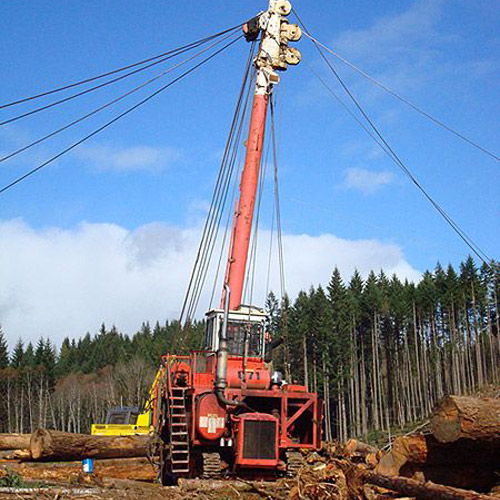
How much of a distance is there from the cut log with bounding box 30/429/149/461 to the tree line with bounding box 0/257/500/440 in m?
52.2

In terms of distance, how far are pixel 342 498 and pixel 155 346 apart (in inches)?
3936

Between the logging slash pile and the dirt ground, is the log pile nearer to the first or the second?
the logging slash pile

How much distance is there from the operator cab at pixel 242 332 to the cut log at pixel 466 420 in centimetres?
890

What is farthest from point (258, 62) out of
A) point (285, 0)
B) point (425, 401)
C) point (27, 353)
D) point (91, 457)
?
point (27, 353)

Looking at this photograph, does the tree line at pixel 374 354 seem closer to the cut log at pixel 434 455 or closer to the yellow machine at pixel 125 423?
the yellow machine at pixel 125 423

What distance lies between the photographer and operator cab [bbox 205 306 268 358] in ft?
59.7

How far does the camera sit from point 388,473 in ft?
34.1

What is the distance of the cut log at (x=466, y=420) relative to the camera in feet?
31.2

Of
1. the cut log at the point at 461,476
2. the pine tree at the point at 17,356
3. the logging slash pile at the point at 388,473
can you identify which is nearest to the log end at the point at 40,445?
the logging slash pile at the point at 388,473

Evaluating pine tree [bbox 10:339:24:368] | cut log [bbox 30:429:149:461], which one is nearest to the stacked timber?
cut log [bbox 30:429:149:461]

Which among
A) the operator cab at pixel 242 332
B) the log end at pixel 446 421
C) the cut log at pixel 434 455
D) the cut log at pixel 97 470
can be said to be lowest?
the cut log at pixel 97 470

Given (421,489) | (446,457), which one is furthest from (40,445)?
(421,489)

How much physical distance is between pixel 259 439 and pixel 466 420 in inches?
293

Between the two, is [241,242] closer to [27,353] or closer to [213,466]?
[213,466]
